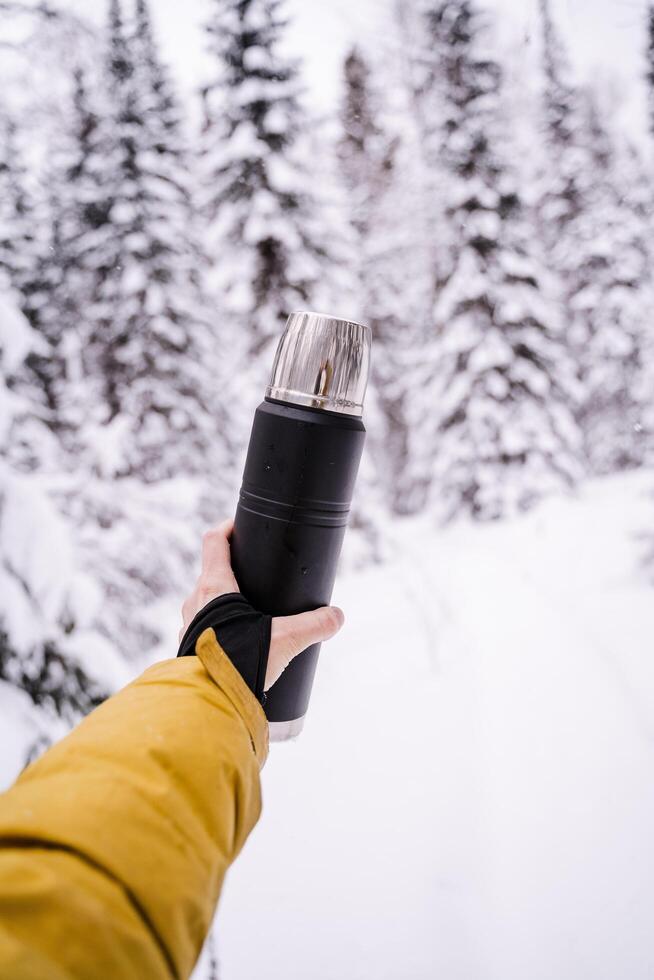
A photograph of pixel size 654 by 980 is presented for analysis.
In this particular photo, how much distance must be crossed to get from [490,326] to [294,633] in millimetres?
11658

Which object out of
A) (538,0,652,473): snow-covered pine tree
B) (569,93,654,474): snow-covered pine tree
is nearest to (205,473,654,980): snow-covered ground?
(569,93,654,474): snow-covered pine tree

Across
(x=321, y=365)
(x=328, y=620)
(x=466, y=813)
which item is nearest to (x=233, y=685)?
(x=328, y=620)

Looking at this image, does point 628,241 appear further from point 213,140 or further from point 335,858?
point 335,858

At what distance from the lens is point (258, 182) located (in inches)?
327

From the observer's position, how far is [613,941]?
6.21ft

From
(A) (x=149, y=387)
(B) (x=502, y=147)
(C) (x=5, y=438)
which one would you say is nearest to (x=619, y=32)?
(C) (x=5, y=438)

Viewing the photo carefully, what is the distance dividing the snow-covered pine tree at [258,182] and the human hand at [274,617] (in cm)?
731

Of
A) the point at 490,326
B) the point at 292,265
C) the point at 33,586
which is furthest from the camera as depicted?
the point at 490,326

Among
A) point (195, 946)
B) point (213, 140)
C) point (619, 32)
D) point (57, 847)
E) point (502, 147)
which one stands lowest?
point (195, 946)

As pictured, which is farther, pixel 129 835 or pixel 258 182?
pixel 258 182

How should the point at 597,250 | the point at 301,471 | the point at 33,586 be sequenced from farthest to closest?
the point at 597,250, the point at 33,586, the point at 301,471

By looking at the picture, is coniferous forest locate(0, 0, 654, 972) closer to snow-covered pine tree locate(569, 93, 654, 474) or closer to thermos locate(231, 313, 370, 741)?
snow-covered pine tree locate(569, 93, 654, 474)

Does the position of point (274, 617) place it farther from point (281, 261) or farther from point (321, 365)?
point (281, 261)

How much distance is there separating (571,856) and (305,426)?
2.26m
